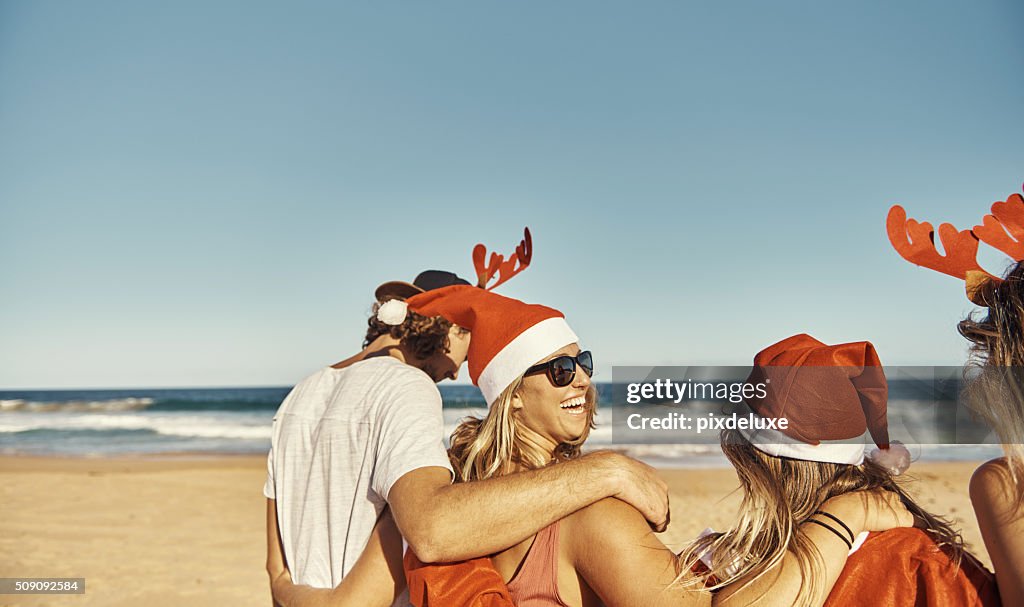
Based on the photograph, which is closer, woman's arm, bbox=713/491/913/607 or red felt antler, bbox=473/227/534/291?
woman's arm, bbox=713/491/913/607

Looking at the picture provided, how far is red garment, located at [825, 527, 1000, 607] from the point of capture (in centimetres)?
208

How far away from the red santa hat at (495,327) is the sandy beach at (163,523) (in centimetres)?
436

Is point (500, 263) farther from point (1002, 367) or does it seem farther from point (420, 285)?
point (1002, 367)

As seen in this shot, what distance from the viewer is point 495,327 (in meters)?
2.90

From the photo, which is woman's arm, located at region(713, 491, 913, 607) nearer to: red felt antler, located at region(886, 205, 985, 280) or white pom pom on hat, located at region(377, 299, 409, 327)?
red felt antler, located at region(886, 205, 985, 280)

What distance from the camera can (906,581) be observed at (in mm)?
2107

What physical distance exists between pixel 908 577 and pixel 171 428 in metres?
27.0

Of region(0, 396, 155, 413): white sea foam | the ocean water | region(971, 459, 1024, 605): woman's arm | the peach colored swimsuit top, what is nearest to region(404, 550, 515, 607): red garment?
the peach colored swimsuit top

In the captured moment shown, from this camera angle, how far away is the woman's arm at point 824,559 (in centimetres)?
206

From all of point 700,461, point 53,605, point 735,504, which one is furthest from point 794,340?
point 700,461

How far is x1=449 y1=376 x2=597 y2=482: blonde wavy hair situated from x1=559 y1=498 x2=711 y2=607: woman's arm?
15.9 inches

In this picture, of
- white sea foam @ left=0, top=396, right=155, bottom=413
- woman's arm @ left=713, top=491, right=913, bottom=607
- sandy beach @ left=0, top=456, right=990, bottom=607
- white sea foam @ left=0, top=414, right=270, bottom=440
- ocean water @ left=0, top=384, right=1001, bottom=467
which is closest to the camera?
→ woman's arm @ left=713, top=491, right=913, bottom=607

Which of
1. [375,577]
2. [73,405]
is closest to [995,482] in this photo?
[375,577]

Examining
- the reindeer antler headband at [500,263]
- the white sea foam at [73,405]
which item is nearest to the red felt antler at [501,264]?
the reindeer antler headband at [500,263]
